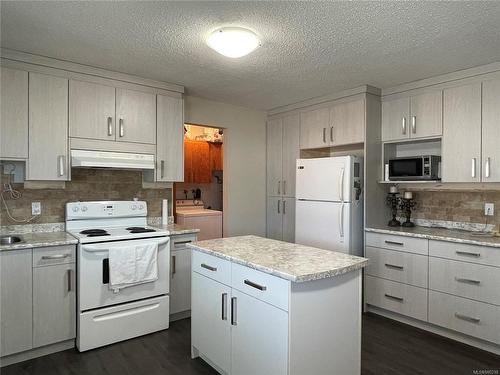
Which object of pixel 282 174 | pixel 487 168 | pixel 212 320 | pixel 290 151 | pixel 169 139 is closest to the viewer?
pixel 212 320

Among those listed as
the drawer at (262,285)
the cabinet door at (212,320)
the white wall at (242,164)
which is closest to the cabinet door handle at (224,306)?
the cabinet door at (212,320)

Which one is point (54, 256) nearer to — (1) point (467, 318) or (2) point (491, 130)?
(1) point (467, 318)

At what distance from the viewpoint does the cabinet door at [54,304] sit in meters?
2.67

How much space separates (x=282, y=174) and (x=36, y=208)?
2.96 metres

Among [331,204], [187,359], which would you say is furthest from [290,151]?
[187,359]

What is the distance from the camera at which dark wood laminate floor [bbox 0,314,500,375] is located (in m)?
2.51

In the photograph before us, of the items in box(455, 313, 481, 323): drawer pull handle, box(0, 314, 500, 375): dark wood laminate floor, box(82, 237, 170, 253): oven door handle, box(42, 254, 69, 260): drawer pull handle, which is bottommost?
box(0, 314, 500, 375): dark wood laminate floor

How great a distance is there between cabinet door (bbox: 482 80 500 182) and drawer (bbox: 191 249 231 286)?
2496 mm

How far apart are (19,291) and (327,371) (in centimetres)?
228

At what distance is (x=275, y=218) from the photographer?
4953mm

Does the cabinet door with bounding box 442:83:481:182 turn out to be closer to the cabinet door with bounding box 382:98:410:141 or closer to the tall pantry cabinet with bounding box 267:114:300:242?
the cabinet door with bounding box 382:98:410:141

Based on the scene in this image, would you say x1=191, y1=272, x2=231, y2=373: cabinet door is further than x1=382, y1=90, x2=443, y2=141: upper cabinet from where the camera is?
No

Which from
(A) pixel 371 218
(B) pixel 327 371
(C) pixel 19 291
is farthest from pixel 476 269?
(C) pixel 19 291

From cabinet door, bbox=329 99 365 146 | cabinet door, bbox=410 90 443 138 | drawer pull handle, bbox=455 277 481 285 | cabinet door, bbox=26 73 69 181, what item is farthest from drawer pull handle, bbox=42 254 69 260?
cabinet door, bbox=410 90 443 138
